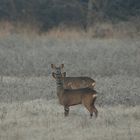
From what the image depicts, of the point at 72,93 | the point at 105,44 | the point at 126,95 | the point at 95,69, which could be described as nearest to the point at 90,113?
the point at 72,93

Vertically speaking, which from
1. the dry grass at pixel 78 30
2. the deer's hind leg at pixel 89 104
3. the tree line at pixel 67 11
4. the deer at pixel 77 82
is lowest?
the deer's hind leg at pixel 89 104

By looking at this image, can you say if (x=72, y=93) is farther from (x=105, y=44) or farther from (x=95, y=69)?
(x=105, y=44)

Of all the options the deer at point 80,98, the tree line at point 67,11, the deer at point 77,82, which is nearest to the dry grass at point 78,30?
the tree line at point 67,11

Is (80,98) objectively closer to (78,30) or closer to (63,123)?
(63,123)

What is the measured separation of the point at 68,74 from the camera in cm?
2494

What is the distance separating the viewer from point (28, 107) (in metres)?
16.5

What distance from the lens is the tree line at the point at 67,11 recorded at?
3675 centimetres

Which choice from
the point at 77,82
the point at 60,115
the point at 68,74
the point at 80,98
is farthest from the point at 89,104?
the point at 68,74

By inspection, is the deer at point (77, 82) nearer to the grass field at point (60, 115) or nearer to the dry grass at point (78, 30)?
the grass field at point (60, 115)

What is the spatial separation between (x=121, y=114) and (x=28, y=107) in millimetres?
2369

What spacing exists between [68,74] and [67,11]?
48.9ft

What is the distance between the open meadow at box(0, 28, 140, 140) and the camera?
44.5 ft

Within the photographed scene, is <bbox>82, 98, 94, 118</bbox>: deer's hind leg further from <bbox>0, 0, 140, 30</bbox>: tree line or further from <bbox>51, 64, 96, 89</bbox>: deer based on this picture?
<bbox>0, 0, 140, 30</bbox>: tree line

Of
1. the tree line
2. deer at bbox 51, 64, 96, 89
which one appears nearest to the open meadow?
deer at bbox 51, 64, 96, 89
